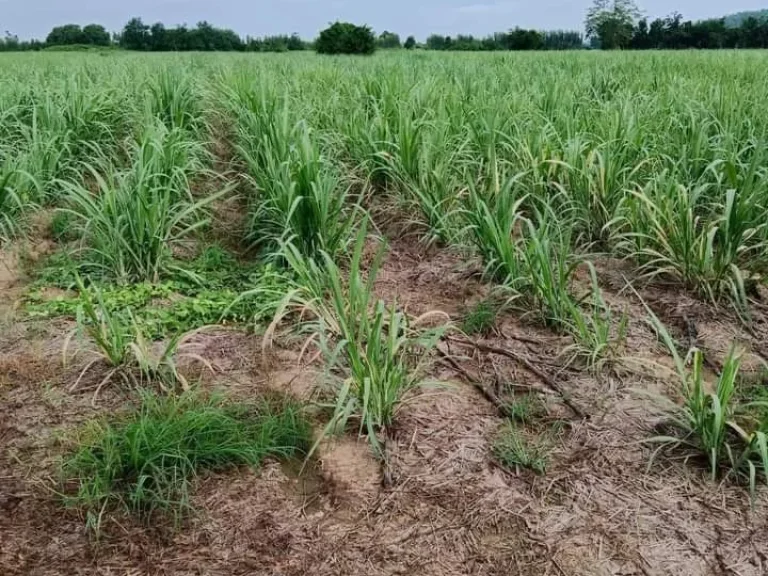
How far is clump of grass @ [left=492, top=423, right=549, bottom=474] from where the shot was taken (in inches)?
64.5

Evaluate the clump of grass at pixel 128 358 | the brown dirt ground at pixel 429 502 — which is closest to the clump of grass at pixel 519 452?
the brown dirt ground at pixel 429 502

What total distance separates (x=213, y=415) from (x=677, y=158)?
2.76 meters

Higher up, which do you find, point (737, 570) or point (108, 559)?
point (108, 559)

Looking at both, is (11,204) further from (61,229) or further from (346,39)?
(346,39)

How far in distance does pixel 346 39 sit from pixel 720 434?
70.1ft

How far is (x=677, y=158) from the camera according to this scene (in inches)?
134

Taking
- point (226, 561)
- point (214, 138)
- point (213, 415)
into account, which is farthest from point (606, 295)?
point (214, 138)

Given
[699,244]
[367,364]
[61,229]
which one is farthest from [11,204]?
[699,244]

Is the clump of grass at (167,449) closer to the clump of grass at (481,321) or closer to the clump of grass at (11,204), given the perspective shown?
the clump of grass at (481,321)

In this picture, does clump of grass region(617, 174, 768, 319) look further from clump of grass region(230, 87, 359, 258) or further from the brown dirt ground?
clump of grass region(230, 87, 359, 258)

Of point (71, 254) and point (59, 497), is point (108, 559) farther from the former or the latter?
point (71, 254)

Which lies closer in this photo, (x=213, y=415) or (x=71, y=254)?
(x=213, y=415)

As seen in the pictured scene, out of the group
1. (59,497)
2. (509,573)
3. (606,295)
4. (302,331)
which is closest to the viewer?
(509,573)

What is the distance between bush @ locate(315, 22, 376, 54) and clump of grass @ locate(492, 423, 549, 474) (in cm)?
2058
